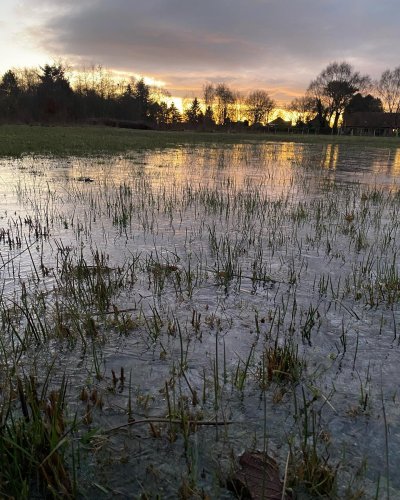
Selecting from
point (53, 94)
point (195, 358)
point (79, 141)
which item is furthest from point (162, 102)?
point (195, 358)

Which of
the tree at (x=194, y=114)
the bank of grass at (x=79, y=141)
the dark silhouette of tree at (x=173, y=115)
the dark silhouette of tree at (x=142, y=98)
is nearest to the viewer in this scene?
the bank of grass at (x=79, y=141)

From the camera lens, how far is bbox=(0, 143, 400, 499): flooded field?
1.96 m

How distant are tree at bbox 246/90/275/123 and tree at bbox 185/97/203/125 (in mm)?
13922

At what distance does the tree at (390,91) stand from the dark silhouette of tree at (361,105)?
4.33 meters

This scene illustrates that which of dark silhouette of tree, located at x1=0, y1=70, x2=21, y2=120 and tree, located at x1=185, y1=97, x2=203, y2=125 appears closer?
dark silhouette of tree, located at x1=0, y1=70, x2=21, y2=120

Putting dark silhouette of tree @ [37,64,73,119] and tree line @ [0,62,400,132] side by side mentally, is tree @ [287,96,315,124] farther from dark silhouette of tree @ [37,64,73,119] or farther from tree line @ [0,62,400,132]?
dark silhouette of tree @ [37,64,73,119]

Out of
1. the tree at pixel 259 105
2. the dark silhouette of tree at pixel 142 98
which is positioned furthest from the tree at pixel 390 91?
the dark silhouette of tree at pixel 142 98

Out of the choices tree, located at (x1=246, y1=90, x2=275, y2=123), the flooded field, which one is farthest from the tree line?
the flooded field

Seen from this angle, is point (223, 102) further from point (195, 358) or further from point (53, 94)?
point (195, 358)

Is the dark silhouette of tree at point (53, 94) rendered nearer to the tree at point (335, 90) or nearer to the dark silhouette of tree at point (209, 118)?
the dark silhouette of tree at point (209, 118)

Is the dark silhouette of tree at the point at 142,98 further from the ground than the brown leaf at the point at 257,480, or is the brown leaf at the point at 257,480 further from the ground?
the dark silhouette of tree at the point at 142,98

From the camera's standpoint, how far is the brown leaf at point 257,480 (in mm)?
1830

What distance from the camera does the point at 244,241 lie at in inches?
236

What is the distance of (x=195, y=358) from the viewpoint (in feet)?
9.69
